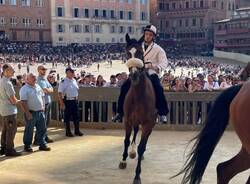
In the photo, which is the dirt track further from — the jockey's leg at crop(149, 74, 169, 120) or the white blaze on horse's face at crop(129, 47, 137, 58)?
the white blaze on horse's face at crop(129, 47, 137, 58)

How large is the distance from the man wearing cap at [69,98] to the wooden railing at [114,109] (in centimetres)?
120

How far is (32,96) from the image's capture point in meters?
9.71

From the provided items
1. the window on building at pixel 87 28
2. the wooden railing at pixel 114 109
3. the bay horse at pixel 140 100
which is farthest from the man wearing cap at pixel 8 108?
the window on building at pixel 87 28

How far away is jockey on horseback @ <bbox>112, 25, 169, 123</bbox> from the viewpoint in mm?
8383

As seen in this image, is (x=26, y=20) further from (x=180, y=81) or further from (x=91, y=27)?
(x=180, y=81)

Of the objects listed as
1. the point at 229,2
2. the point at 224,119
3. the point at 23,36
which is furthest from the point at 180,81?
the point at 229,2

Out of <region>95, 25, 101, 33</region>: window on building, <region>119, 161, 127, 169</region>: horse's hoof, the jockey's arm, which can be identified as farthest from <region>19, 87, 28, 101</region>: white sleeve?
<region>95, 25, 101, 33</region>: window on building

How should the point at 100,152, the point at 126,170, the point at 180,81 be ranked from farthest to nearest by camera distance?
1. the point at 180,81
2. the point at 100,152
3. the point at 126,170

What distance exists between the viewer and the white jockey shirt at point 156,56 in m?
8.65

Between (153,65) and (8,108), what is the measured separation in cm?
324

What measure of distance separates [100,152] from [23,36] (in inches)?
3096

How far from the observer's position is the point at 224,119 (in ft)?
18.0

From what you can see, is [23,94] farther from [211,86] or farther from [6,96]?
[211,86]

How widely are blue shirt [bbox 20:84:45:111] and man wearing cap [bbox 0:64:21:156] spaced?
305mm
